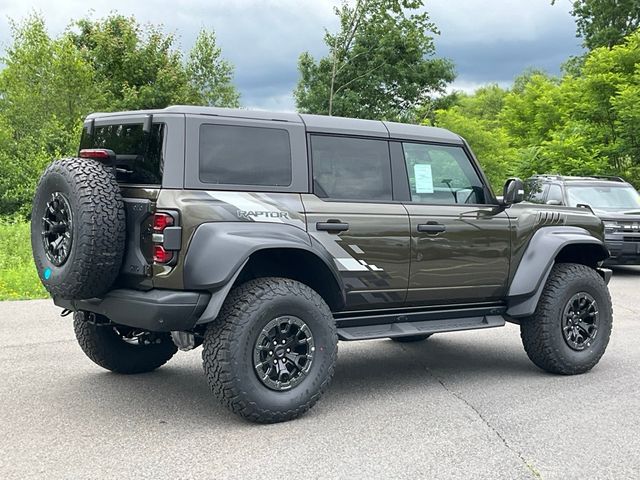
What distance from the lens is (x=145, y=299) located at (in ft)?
14.4

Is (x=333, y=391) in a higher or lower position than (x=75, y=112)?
lower

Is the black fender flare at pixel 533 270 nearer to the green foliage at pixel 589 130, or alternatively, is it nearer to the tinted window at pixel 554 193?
the tinted window at pixel 554 193

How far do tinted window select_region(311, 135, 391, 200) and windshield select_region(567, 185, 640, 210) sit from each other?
912cm

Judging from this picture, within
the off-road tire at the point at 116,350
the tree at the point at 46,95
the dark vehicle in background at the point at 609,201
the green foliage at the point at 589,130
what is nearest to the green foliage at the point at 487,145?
the green foliage at the point at 589,130

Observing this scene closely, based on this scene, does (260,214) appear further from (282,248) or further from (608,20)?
(608,20)

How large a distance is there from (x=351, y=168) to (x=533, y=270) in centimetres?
182

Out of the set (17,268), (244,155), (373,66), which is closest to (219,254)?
(244,155)

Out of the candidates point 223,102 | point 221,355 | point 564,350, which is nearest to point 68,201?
point 221,355

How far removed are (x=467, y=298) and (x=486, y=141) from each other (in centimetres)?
2091

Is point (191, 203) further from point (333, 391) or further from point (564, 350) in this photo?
point (564, 350)

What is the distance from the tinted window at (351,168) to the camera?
5102 mm

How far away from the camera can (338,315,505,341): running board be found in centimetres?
515

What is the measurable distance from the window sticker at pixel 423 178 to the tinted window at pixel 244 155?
3.82 ft

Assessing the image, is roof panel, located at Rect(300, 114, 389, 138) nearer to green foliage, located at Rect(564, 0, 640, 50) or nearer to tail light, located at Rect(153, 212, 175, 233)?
tail light, located at Rect(153, 212, 175, 233)
